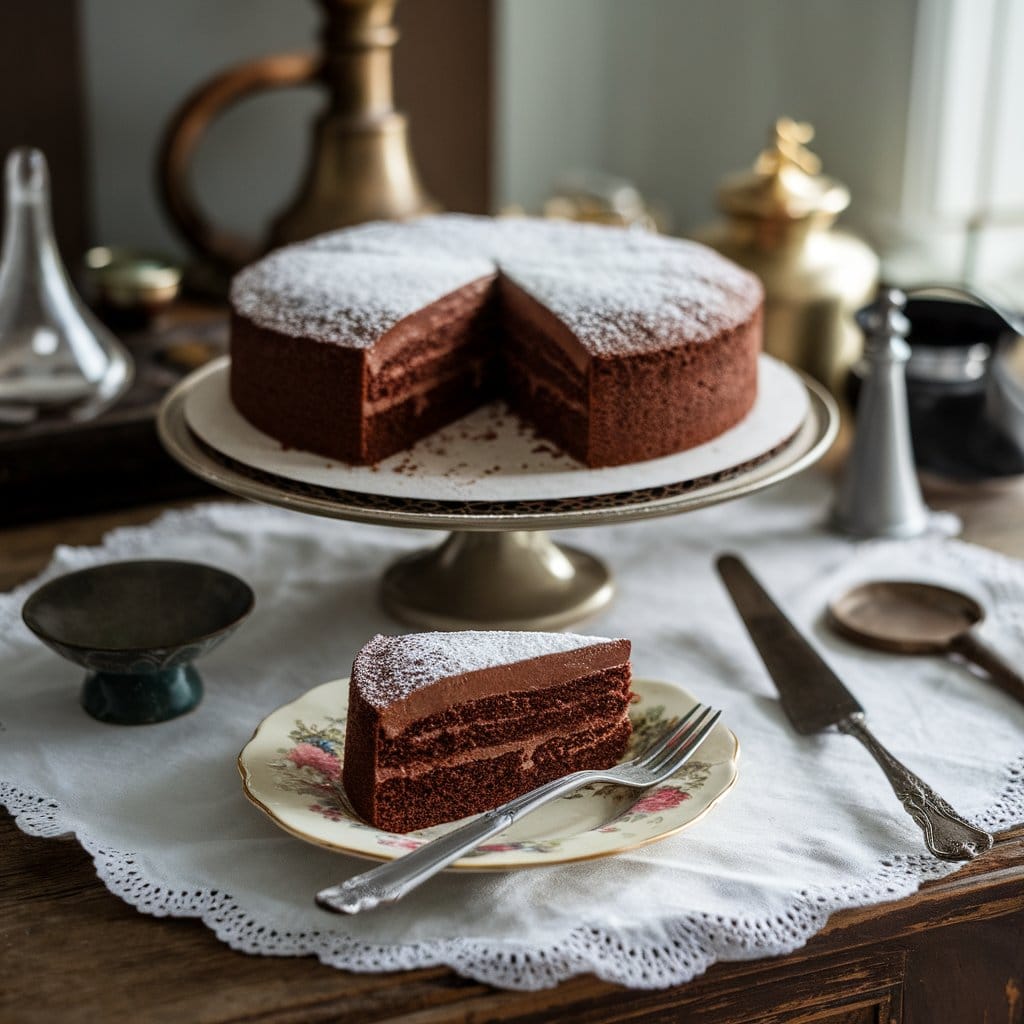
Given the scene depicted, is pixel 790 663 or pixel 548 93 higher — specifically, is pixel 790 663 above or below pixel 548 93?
below

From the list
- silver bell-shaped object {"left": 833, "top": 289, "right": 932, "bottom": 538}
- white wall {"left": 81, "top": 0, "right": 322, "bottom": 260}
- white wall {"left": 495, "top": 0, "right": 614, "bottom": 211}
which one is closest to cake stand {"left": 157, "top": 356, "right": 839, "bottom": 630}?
silver bell-shaped object {"left": 833, "top": 289, "right": 932, "bottom": 538}

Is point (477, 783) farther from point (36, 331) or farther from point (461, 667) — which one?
point (36, 331)

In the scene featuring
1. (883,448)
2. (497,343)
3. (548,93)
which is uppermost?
(548,93)

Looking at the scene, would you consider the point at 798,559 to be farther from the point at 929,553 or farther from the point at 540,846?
the point at 540,846

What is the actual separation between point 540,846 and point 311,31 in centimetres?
201

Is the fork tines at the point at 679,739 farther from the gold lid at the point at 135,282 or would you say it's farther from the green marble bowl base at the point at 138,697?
the gold lid at the point at 135,282

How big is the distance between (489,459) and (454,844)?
49 cm

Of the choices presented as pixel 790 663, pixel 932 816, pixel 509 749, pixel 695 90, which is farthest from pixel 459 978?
pixel 695 90

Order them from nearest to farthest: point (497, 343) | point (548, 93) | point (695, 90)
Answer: point (497, 343), point (695, 90), point (548, 93)

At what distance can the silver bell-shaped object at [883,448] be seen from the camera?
159 centimetres

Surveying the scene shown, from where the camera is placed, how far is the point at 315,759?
106 cm

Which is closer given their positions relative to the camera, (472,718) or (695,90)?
(472,718)

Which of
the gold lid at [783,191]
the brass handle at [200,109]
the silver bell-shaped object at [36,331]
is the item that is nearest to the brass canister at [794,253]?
the gold lid at [783,191]

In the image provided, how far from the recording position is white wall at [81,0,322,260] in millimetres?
2469
